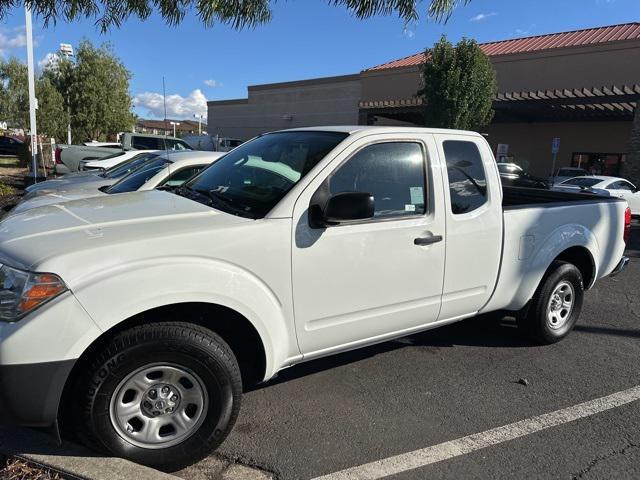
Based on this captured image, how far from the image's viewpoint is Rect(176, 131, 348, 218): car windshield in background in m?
3.23

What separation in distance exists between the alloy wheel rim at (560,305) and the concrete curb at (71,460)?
11.6ft

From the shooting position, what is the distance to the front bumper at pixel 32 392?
2365 mm

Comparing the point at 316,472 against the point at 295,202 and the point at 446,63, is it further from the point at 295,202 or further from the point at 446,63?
the point at 446,63

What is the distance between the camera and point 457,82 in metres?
21.7

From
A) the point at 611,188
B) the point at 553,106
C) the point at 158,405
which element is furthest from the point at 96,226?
the point at 553,106

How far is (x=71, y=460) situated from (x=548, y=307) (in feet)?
12.7

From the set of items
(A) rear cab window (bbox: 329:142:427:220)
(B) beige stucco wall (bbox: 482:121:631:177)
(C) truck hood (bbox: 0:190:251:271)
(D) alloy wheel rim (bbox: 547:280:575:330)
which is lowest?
(D) alloy wheel rim (bbox: 547:280:575:330)

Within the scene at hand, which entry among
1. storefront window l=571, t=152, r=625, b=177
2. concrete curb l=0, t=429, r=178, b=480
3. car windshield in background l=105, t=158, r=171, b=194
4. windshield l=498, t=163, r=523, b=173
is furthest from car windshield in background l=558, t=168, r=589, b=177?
concrete curb l=0, t=429, r=178, b=480

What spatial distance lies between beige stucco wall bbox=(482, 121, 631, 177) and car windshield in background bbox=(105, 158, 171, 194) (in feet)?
83.3

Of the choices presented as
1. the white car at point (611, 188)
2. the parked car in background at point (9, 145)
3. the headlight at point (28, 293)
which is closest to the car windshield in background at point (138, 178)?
the headlight at point (28, 293)

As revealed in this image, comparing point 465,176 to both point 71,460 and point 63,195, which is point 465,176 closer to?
point 71,460

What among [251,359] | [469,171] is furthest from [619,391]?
[251,359]

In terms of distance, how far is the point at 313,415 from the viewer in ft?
11.4

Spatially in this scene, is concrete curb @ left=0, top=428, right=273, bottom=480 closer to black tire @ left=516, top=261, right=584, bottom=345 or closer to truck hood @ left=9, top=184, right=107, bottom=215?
black tire @ left=516, top=261, right=584, bottom=345
